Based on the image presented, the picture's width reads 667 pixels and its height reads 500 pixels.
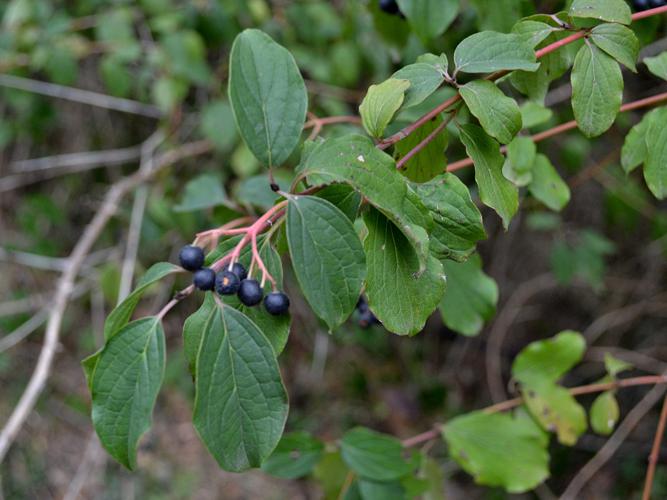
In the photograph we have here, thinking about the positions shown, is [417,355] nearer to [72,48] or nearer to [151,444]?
[151,444]

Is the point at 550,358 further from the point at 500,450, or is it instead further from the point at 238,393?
the point at 238,393

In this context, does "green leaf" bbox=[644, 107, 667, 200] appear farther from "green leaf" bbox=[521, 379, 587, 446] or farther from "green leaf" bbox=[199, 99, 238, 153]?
"green leaf" bbox=[199, 99, 238, 153]

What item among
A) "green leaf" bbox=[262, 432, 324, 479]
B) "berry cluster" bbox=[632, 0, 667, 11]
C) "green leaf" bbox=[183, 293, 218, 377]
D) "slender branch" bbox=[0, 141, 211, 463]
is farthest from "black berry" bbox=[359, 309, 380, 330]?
"slender branch" bbox=[0, 141, 211, 463]

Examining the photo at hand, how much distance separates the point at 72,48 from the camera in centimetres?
247

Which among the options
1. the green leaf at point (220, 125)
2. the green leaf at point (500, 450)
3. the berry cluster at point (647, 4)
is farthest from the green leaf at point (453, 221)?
the green leaf at point (220, 125)

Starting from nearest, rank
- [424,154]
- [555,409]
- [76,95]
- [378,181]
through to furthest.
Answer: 1. [378,181]
2. [424,154]
3. [555,409]
4. [76,95]

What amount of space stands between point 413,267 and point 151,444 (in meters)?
2.29

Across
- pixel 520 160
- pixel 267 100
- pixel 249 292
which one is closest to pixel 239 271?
pixel 249 292

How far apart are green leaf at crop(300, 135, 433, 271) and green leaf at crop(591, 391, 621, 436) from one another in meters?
0.95

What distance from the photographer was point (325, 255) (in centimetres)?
74

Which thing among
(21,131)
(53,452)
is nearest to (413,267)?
(21,131)

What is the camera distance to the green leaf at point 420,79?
81cm

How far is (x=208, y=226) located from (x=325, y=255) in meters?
1.56

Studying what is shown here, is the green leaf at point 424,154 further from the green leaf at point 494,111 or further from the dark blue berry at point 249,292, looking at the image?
the dark blue berry at point 249,292
